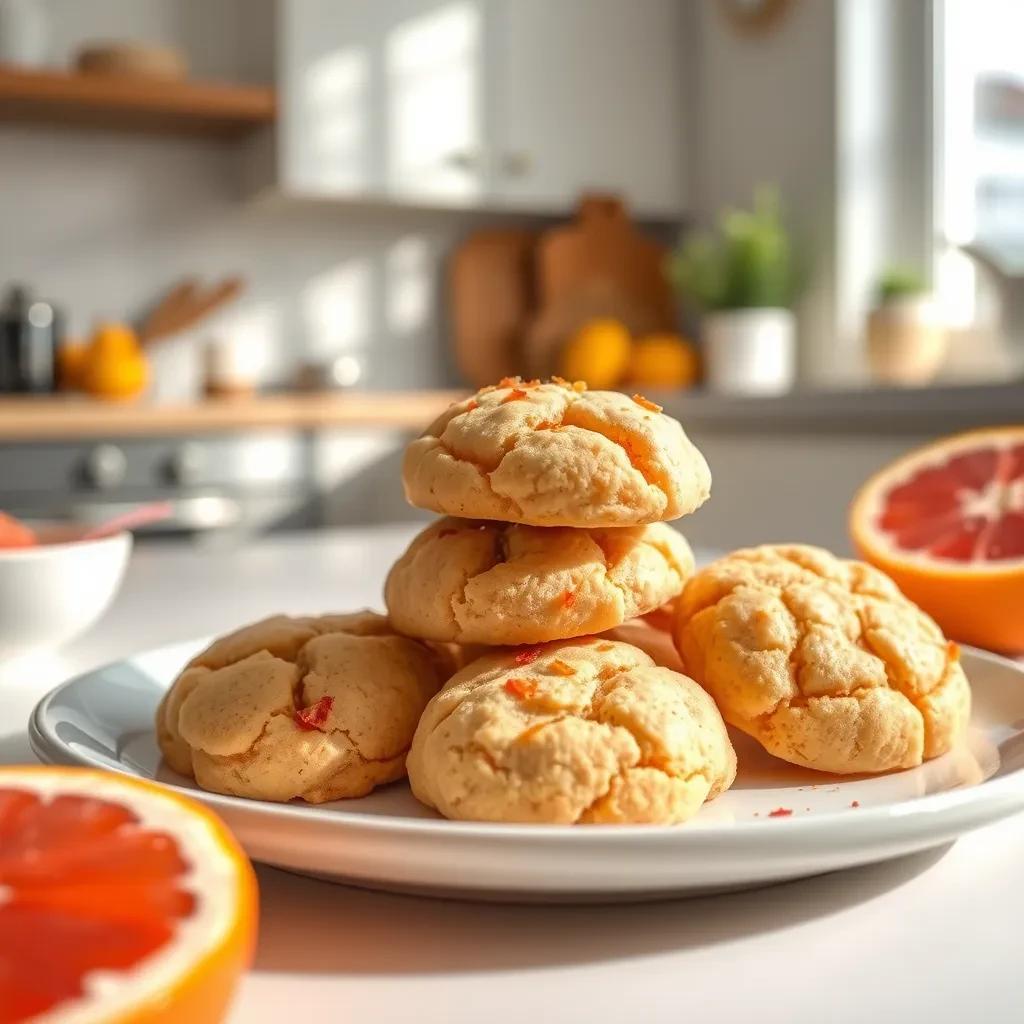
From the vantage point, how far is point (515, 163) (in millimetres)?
3600

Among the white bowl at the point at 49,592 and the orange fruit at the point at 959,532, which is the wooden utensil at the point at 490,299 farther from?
the white bowl at the point at 49,592

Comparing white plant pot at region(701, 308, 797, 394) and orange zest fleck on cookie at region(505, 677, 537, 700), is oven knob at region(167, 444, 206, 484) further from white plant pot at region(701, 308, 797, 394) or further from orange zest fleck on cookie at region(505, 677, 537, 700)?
orange zest fleck on cookie at region(505, 677, 537, 700)

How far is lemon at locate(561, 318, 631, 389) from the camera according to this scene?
348cm

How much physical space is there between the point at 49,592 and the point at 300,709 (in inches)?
17.4

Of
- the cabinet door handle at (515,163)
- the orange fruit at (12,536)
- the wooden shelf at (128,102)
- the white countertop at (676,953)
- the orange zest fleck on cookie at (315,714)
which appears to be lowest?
the white countertop at (676,953)

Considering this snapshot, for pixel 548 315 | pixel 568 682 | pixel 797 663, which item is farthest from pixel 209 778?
pixel 548 315

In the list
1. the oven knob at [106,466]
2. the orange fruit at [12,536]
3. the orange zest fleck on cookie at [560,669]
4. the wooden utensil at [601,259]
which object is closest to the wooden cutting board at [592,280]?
the wooden utensil at [601,259]

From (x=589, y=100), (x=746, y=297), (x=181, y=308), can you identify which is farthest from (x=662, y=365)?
(x=181, y=308)

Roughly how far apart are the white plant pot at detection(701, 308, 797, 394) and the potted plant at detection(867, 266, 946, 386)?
0.32 m

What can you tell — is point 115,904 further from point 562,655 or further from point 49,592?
point 49,592

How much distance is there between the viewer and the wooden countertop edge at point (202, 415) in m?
2.90

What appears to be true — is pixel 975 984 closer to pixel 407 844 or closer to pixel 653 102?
pixel 407 844

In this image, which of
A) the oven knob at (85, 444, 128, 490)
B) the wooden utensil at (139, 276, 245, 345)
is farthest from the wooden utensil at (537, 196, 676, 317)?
the oven knob at (85, 444, 128, 490)

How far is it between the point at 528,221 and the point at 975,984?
379cm
